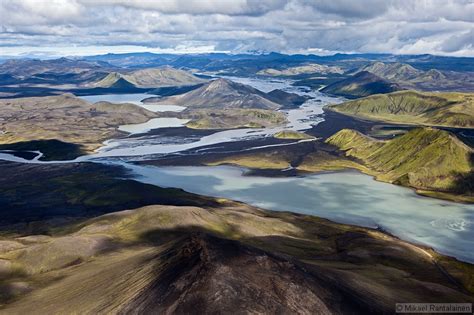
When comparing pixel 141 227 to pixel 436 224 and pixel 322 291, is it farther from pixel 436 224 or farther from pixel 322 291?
pixel 436 224

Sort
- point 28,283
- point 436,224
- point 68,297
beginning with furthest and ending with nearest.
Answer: point 436,224, point 28,283, point 68,297

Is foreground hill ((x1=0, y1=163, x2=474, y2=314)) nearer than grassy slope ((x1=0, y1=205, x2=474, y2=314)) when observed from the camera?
Yes

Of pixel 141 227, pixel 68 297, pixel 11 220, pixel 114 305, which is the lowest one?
pixel 11 220

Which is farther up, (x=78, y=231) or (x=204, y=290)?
(x=204, y=290)

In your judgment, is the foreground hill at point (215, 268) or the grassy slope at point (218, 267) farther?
the grassy slope at point (218, 267)

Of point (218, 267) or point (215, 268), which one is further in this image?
point (218, 267)

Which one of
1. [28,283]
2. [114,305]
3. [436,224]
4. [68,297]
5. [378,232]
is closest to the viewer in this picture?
[114,305]

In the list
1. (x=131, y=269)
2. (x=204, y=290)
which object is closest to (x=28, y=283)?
(x=131, y=269)

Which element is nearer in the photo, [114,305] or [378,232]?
[114,305]
